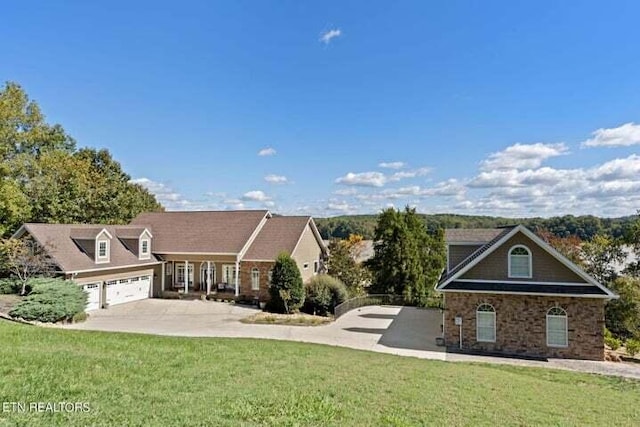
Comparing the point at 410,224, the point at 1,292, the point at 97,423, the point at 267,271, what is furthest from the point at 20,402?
the point at 410,224

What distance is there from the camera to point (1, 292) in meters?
22.1

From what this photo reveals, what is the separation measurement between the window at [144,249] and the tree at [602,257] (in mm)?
30385

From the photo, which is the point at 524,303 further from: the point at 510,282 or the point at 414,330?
the point at 414,330

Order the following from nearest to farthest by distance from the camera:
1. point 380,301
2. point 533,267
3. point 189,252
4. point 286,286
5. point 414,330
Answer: point 533,267
point 414,330
point 286,286
point 189,252
point 380,301

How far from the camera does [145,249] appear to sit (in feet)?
98.1

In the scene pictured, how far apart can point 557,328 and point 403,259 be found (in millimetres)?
16078

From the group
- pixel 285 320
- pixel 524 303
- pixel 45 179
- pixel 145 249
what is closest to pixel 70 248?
pixel 145 249

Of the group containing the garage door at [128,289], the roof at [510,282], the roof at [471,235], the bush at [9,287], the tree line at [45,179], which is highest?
the tree line at [45,179]

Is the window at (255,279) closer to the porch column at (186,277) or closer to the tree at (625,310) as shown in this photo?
the porch column at (186,277)

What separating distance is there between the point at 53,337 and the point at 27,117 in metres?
27.5

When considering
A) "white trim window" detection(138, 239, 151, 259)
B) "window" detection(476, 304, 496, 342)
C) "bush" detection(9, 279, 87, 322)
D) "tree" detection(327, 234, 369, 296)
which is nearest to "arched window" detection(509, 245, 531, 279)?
"window" detection(476, 304, 496, 342)

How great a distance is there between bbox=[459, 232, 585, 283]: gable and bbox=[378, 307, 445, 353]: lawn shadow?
137 inches

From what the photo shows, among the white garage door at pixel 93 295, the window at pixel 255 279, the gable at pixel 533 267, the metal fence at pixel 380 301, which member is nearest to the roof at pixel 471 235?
the gable at pixel 533 267

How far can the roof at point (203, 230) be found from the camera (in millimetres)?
30294
